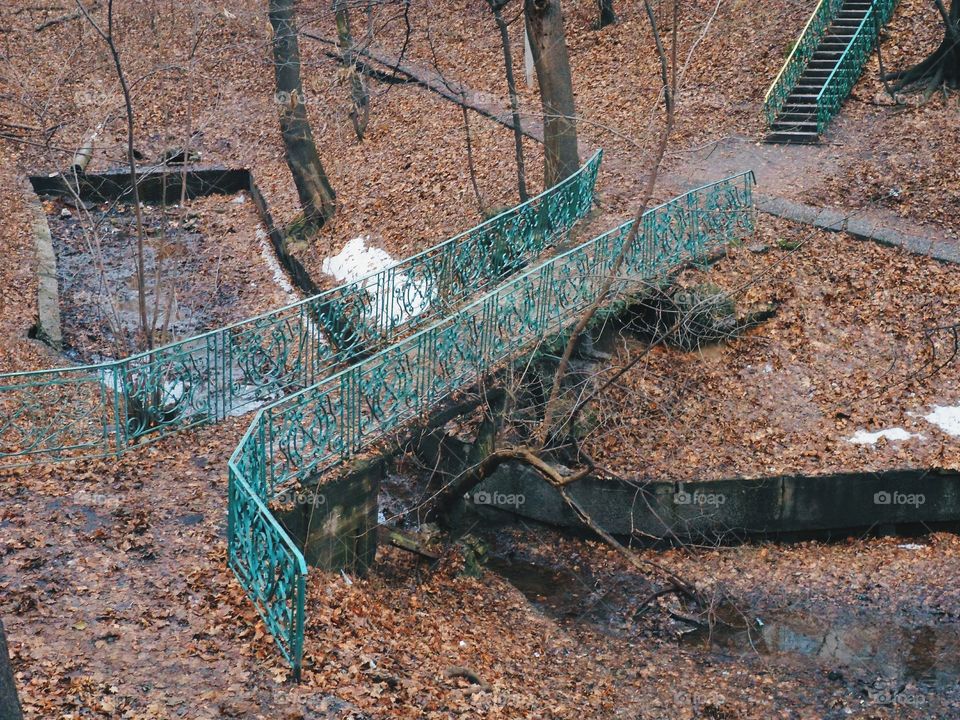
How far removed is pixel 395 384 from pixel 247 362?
175 cm

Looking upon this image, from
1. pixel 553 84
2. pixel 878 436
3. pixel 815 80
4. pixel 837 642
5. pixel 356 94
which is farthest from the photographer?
pixel 356 94

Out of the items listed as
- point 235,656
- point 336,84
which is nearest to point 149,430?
point 235,656

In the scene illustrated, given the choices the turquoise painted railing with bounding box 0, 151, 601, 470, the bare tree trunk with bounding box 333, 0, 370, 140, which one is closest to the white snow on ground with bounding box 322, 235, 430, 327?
the turquoise painted railing with bounding box 0, 151, 601, 470

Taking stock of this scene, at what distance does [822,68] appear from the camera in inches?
776

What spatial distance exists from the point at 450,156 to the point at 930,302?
9188mm

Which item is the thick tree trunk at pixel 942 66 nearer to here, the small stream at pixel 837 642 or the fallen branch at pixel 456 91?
the fallen branch at pixel 456 91

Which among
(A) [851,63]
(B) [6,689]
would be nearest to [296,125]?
(A) [851,63]

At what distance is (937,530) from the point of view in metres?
12.3

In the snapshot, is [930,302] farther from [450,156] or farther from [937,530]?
[450,156]

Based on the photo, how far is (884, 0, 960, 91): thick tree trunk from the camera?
723 inches

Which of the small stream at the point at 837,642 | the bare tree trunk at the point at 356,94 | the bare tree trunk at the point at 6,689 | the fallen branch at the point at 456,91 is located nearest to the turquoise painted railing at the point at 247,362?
the small stream at the point at 837,642

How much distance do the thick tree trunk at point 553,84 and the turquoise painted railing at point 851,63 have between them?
553 centimetres

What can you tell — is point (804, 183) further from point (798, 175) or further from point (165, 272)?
point (165, 272)

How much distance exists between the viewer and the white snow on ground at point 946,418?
41.0ft
